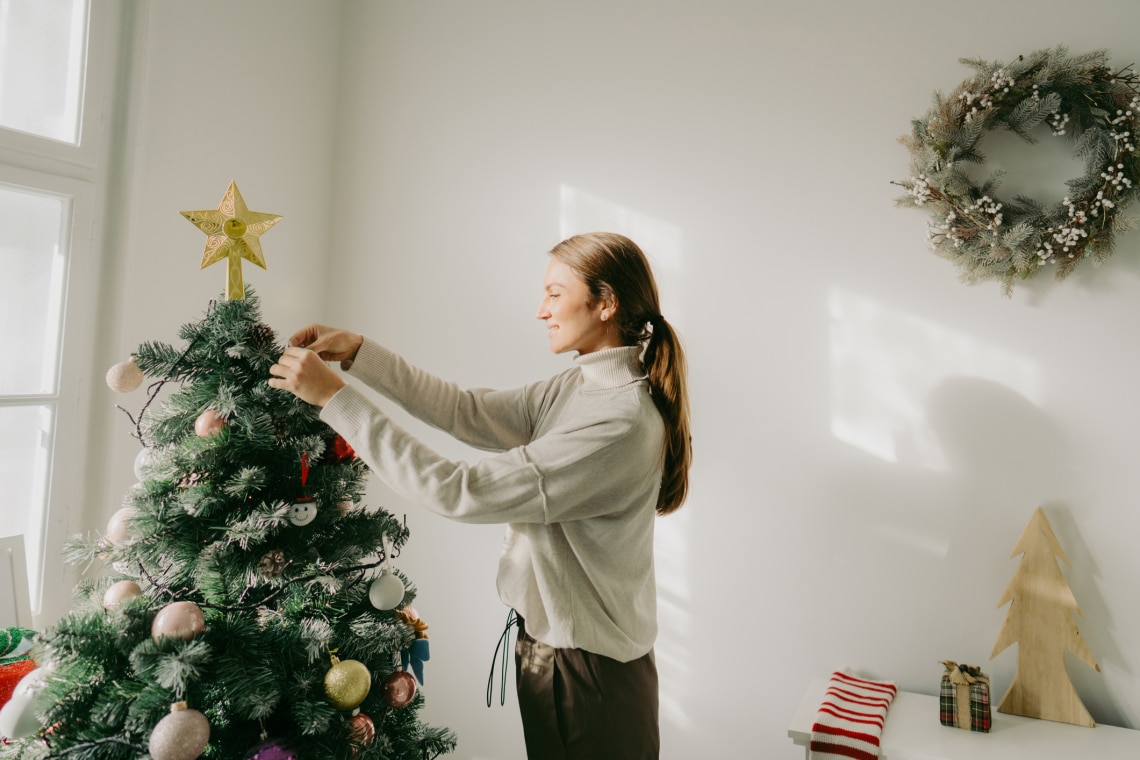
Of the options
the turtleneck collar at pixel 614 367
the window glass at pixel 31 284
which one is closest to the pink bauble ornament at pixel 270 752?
the turtleneck collar at pixel 614 367

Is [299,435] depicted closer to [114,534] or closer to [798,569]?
[114,534]

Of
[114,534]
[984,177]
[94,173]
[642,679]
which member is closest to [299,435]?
[114,534]

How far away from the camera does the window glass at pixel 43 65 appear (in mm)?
1618

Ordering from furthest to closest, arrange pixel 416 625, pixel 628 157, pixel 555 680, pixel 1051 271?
pixel 628 157, pixel 1051 271, pixel 555 680, pixel 416 625

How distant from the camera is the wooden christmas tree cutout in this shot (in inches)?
63.9

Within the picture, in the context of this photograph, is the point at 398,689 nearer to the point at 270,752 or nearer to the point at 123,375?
the point at 270,752

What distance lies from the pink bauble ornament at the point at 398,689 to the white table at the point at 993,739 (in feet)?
2.71

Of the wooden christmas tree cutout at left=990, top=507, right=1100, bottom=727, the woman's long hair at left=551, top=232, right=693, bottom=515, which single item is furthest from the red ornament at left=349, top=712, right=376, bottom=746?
the wooden christmas tree cutout at left=990, top=507, right=1100, bottom=727

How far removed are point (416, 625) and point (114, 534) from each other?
1.61 ft

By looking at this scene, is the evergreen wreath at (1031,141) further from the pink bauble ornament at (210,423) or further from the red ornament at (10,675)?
the red ornament at (10,675)

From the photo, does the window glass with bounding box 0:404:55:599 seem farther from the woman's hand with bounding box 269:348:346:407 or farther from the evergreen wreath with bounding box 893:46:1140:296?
the evergreen wreath with bounding box 893:46:1140:296

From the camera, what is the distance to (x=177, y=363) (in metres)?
1.12

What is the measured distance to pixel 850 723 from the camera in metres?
1.54

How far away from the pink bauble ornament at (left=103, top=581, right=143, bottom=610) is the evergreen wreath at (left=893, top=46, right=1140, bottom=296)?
5.89 feet
